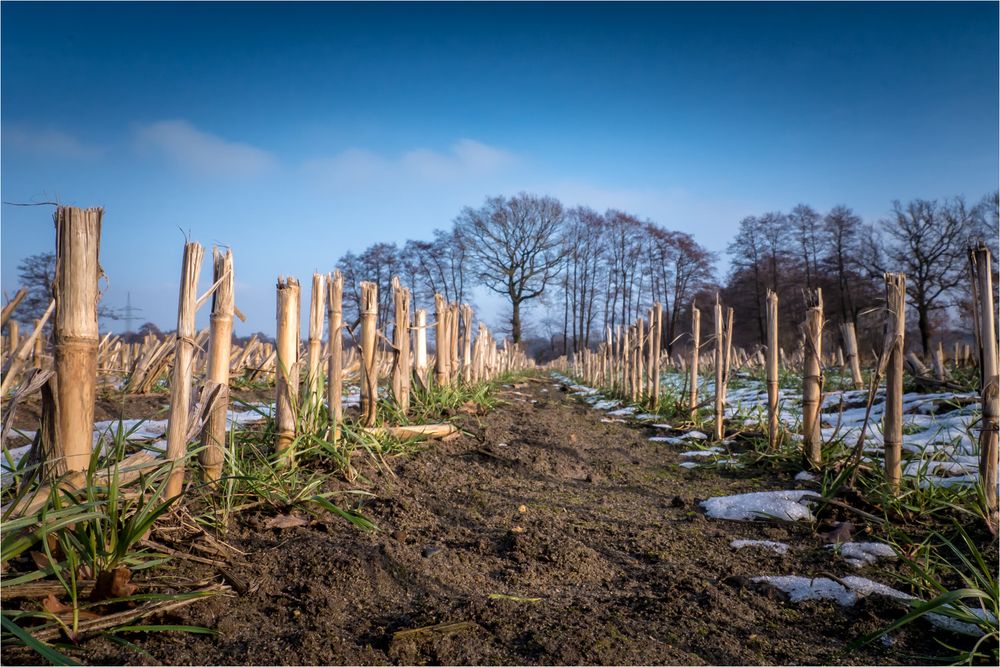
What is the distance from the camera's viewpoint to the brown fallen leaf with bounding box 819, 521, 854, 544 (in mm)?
3054

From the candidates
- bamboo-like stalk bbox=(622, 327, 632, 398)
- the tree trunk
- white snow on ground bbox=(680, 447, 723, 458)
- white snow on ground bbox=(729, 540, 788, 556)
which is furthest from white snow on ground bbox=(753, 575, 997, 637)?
the tree trunk

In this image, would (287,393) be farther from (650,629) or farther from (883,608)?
(883,608)

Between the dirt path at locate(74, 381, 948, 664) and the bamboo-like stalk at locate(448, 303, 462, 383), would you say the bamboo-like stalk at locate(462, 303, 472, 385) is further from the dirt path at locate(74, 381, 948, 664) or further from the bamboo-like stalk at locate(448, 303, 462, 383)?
the dirt path at locate(74, 381, 948, 664)

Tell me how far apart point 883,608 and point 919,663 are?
0.35 m

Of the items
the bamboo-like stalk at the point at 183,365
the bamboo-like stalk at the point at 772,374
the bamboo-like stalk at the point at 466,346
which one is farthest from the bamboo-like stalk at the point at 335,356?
the bamboo-like stalk at the point at 466,346

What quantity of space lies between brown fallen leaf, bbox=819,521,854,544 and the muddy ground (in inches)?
2.2

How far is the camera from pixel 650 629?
6.48 ft

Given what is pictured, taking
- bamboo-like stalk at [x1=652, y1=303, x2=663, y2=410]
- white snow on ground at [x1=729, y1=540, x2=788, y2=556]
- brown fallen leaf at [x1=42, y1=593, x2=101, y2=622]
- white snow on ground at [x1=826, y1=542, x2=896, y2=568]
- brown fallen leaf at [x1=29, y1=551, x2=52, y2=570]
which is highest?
bamboo-like stalk at [x1=652, y1=303, x2=663, y2=410]

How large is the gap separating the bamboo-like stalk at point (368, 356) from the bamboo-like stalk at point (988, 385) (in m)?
3.68

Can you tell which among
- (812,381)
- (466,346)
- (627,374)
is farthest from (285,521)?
(627,374)

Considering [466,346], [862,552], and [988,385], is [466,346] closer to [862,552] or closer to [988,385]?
[862,552]

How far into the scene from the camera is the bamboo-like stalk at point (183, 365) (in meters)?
2.41

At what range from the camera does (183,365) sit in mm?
2447

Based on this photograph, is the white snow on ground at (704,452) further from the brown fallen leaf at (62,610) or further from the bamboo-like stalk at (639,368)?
the brown fallen leaf at (62,610)
